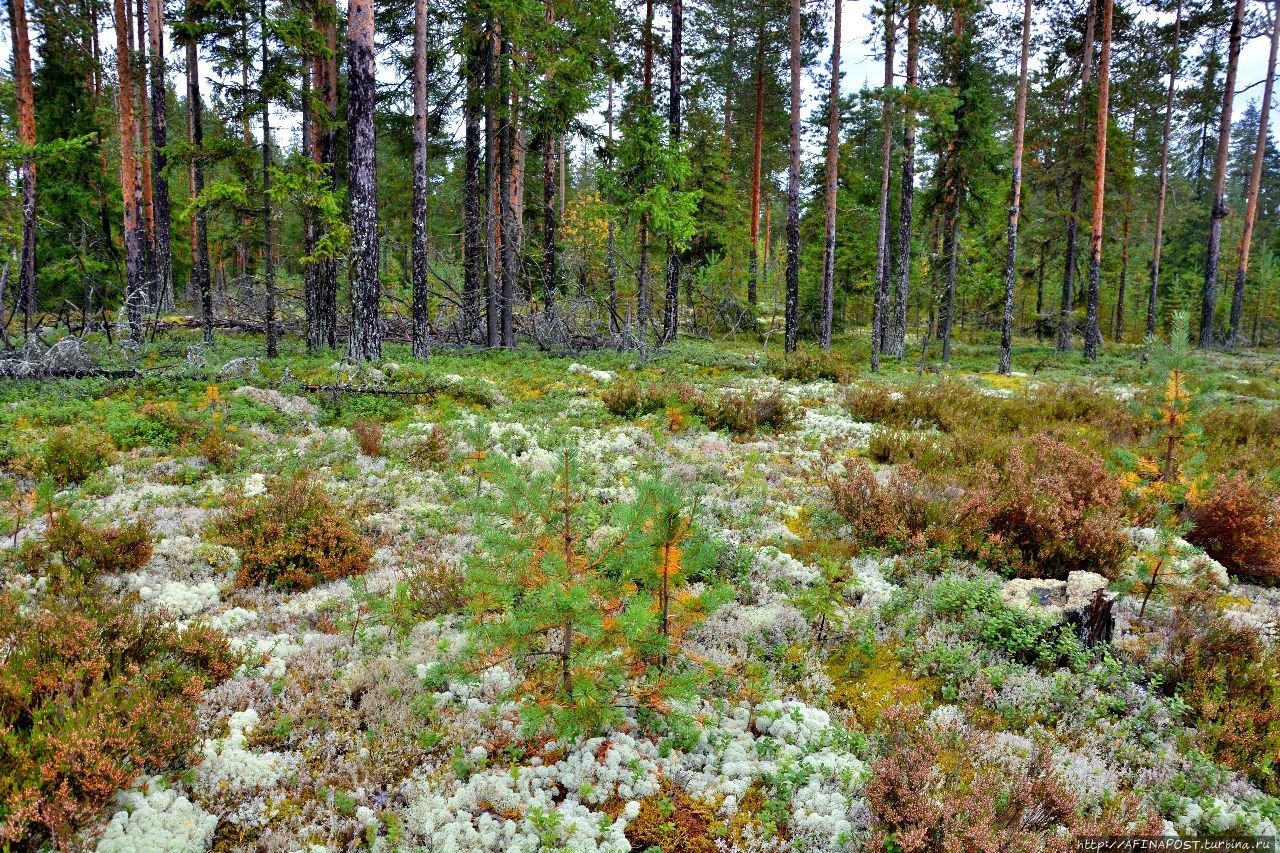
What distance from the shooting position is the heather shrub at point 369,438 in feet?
29.3

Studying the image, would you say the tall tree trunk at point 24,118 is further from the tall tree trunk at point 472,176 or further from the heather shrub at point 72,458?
the heather shrub at point 72,458

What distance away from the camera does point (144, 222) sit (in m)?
22.8

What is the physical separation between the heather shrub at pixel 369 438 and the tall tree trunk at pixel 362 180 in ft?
15.0

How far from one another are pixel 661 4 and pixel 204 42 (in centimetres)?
1428

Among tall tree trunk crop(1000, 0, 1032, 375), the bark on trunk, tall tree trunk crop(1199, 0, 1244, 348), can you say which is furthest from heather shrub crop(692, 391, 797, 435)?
tall tree trunk crop(1199, 0, 1244, 348)

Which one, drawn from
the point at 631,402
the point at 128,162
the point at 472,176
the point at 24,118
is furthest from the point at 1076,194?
the point at 24,118

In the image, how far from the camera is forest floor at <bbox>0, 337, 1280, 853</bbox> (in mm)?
3215

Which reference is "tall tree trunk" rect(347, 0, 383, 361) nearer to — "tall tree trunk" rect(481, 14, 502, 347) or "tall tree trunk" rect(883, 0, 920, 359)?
"tall tree trunk" rect(481, 14, 502, 347)

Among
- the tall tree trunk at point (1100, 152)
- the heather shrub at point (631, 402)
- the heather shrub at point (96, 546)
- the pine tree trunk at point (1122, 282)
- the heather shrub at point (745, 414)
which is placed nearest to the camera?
the heather shrub at point (96, 546)

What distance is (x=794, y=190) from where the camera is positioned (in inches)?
770

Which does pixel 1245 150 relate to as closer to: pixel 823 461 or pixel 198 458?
pixel 823 461

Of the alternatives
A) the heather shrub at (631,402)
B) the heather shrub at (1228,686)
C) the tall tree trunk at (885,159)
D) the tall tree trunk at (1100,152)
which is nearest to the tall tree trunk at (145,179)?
the heather shrub at (631,402)

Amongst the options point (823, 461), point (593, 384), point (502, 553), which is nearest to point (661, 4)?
point (593, 384)

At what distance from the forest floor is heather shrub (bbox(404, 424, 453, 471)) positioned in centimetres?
6
